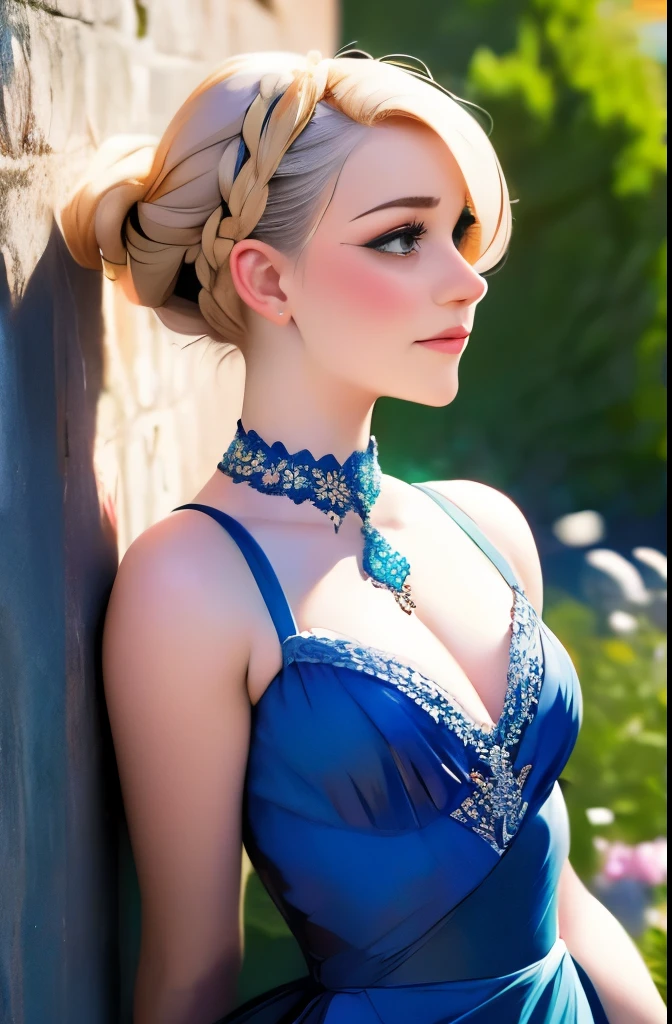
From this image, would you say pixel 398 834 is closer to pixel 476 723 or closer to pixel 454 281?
pixel 476 723

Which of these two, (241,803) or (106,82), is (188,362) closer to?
(106,82)

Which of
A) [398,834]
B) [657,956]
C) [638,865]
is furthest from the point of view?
[638,865]

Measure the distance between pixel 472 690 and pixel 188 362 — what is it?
Result: 1.10 meters

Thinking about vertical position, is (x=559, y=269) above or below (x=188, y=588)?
below

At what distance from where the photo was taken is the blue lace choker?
1.54m

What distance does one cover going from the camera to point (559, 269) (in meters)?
4.58

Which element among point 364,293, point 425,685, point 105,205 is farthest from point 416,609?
point 105,205

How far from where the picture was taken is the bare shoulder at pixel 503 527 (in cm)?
179

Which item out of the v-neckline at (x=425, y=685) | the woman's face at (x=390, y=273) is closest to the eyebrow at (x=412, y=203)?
the woman's face at (x=390, y=273)

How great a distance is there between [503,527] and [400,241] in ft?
1.86

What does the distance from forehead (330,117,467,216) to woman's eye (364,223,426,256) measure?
0.05m

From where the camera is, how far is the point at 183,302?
5.44 feet

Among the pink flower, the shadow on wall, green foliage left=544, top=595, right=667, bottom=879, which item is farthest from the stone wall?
green foliage left=544, top=595, right=667, bottom=879

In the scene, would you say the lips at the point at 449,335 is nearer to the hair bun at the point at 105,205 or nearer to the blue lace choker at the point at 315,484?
the blue lace choker at the point at 315,484
